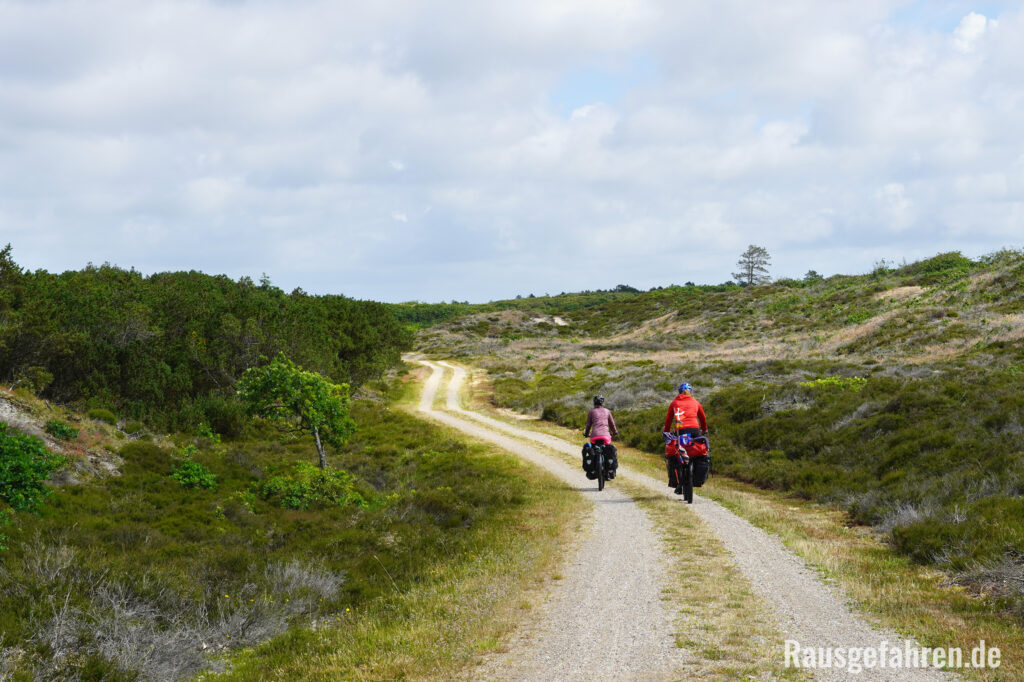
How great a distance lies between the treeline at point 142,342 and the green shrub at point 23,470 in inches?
262

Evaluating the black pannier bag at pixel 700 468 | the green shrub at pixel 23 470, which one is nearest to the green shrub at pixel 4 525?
the green shrub at pixel 23 470

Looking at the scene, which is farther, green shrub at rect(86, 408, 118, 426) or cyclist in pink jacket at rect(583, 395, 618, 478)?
green shrub at rect(86, 408, 118, 426)

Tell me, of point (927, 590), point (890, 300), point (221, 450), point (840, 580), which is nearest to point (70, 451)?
point (221, 450)

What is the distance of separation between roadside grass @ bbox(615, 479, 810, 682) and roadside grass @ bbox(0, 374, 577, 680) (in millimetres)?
2117

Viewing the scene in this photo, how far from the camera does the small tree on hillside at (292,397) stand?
1862 cm

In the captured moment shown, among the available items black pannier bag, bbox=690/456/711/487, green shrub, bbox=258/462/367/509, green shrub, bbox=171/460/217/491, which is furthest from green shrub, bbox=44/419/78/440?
black pannier bag, bbox=690/456/711/487

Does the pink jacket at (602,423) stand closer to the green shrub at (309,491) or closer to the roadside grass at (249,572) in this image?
the roadside grass at (249,572)

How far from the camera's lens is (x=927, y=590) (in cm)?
789

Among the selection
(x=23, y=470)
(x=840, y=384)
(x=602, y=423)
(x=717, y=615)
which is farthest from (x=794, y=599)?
(x=840, y=384)

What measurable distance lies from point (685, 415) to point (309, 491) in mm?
10263

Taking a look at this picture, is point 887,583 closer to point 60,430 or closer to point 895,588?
point 895,588

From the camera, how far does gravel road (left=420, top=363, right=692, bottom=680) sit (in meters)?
5.68

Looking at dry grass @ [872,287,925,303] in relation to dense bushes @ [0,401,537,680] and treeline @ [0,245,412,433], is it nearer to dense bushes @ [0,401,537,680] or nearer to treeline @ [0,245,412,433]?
dense bushes @ [0,401,537,680]

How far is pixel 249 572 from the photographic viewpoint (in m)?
9.59
